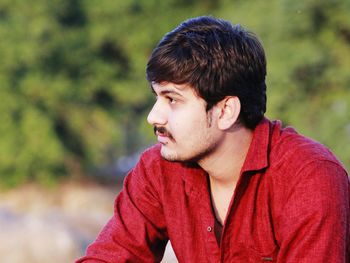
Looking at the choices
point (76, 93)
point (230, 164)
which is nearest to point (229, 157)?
point (230, 164)

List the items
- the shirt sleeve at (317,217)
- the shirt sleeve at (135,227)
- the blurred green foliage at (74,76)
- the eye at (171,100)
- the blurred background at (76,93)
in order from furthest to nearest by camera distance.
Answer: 1. the blurred green foliage at (74,76)
2. the blurred background at (76,93)
3. the shirt sleeve at (135,227)
4. the eye at (171,100)
5. the shirt sleeve at (317,217)

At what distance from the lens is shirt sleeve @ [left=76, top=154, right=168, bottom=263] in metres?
2.83

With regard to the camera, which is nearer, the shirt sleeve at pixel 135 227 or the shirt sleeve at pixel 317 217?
the shirt sleeve at pixel 317 217

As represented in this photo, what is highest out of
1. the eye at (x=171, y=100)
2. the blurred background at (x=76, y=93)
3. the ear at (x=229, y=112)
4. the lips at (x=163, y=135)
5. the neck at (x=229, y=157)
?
the eye at (x=171, y=100)

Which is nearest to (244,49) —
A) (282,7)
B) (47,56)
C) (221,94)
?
Result: (221,94)

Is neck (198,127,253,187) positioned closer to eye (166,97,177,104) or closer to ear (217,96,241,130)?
ear (217,96,241,130)

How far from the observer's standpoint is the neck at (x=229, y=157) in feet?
8.87

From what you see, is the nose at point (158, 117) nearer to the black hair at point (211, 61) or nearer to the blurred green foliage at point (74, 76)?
the black hair at point (211, 61)

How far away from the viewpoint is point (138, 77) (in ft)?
41.2

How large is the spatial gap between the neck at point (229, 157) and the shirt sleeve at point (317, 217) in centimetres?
25

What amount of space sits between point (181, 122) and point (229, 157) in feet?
0.68

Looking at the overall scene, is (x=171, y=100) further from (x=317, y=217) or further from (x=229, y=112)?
(x=317, y=217)

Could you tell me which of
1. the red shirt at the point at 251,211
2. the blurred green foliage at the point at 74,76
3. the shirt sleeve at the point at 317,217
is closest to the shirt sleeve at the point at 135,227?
the red shirt at the point at 251,211

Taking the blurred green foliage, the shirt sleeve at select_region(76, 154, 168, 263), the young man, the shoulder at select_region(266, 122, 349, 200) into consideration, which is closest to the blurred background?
the blurred green foliage
